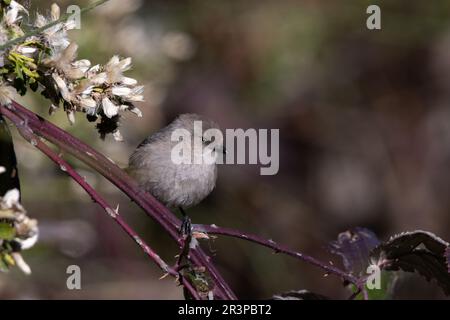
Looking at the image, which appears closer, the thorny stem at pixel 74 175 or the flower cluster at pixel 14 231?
the flower cluster at pixel 14 231

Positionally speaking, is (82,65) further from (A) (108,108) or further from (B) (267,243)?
(B) (267,243)

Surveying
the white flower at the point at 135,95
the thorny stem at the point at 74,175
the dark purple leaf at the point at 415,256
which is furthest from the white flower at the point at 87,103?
the dark purple leaf at the point at 415,256

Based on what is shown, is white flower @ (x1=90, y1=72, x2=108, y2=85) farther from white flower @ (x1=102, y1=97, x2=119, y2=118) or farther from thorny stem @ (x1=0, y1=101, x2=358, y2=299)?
thorny stem @ (x1=0, y1=101, x2=358, y2=299)

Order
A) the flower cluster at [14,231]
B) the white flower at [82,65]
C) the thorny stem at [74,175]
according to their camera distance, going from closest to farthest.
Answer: the flower cluster at [14,231] < the thorny stem at [74,175] < the white flower at [82,65]

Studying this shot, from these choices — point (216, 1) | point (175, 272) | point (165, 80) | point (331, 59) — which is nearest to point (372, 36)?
point (331, 59)

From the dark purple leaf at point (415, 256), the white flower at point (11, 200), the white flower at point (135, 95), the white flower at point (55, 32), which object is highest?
the white flower at point (55, 32)

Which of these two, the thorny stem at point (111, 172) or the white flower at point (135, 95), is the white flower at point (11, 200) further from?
the white flower at point (135, 95)
